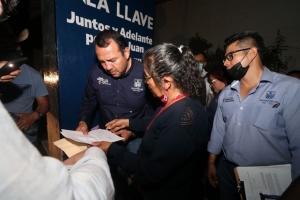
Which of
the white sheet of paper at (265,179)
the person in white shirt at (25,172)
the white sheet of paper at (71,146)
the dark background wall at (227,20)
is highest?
the dark background wall at (227,20)

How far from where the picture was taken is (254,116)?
1.75 m

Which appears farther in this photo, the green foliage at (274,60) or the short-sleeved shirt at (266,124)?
the green foliage at (274,60)

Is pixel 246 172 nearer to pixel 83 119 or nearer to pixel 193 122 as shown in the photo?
pixel 193 122

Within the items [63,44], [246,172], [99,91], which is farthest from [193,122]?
[63,44]

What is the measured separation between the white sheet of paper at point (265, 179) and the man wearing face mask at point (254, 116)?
14 centimetres

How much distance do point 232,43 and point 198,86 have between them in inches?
35.3

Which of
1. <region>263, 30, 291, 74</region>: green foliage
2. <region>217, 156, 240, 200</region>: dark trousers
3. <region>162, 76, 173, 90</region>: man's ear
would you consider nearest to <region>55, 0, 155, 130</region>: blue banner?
<region>162, 76, 173, 90</region>: man's ear

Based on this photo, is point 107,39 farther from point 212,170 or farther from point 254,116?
point 212,170

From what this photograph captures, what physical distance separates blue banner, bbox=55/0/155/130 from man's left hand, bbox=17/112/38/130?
34 cm

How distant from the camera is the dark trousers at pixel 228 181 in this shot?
77.7 inches

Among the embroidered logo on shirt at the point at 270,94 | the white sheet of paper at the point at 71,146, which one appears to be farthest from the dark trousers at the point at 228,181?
the white sheet of paper at the point at 71,146

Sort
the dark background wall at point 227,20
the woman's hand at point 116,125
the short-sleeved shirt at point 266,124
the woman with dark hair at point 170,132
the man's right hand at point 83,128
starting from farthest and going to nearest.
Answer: the dark background wall at point 227,20 → the woman's hand at point 116,125 → the man's right hand at point 83,128 → the short-sleeved shirt at point 266,124 → the woman with dark hair at point 170,132

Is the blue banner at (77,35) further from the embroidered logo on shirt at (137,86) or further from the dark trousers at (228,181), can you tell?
the dark trousers at (228,181)

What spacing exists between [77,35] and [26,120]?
1184mm
